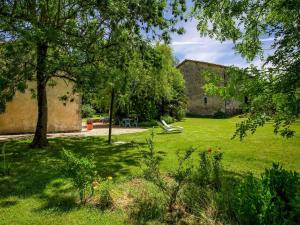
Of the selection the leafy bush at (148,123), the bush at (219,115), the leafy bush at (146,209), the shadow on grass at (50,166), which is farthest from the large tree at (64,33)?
the bush at (219,115)

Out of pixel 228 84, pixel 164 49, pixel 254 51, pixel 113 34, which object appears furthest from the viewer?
pixel 164 49

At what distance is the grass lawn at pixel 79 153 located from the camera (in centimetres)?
586

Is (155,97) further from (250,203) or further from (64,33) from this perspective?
(250,203)

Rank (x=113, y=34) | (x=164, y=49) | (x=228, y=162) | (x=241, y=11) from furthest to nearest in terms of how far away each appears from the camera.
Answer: (x=164, y=49) → (x=113, y=34) → (x=228, y=162) → (x=241, y=11)

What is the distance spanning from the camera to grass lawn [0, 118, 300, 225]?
5.86m

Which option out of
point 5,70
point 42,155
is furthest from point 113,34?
point 42,155

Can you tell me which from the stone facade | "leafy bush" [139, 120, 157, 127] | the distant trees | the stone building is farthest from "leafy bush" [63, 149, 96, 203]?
the stone building

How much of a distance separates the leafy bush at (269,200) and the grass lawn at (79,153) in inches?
62.2

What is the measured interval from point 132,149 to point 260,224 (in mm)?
9676

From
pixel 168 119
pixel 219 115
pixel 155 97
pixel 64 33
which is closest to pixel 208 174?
pixel 64 33

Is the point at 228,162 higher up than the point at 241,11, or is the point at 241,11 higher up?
the point at 241,11

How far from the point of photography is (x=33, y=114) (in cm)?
2025

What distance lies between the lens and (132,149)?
1392 cm

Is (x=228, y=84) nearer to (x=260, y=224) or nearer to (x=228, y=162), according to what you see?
(x=260, y=224)
